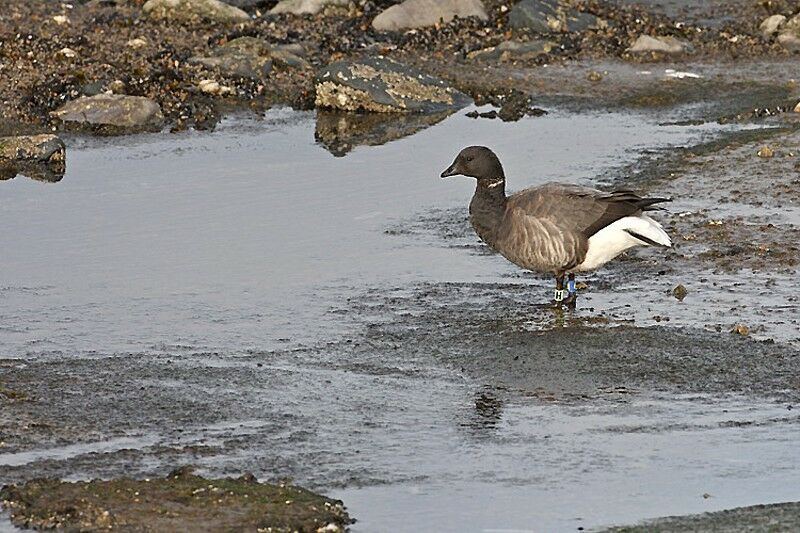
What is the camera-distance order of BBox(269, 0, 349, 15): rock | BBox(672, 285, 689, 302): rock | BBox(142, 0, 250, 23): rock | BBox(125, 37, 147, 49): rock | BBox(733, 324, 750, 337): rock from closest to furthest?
BBox(733, 324, 750, 337): rock
BBox(672, 285, 689, 302): rock
BBox(125, 37, 147, 49): rock
BBox(142, 0, 250, 23): rock
BBox(269, 0, 349, 15): rock

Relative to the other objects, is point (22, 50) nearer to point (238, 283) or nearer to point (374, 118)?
point (374, 118)

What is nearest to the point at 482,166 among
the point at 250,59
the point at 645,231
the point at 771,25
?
the point at 645,231

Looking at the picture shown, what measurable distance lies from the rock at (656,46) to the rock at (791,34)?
4.18ft

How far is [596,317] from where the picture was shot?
32.0ft

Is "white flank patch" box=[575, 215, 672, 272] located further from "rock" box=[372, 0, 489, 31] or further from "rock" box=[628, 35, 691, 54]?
"rock" box=[372, 0, 489, 31]

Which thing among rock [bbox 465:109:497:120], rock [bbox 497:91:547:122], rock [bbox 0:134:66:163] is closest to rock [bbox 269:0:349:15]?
rock [bbox 497:91:547:122]

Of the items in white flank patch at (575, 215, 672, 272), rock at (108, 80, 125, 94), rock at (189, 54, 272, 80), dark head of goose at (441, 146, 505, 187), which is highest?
Answer: rock at (189, 54, 272, 80)

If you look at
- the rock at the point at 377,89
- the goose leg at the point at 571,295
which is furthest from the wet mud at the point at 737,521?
the rock at the point at 377,89

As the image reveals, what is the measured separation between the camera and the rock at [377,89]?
16172mm

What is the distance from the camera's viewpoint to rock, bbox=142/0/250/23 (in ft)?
62.8

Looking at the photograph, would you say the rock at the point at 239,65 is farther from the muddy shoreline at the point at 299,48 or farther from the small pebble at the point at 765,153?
the small pebble at the point at 765,153

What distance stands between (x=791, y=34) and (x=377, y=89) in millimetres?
6195

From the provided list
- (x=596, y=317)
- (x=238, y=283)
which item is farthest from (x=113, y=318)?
(x=596, y=317)

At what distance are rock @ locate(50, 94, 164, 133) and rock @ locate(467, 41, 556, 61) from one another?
15.0 ft
